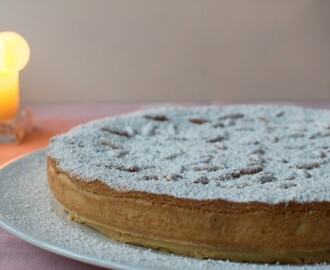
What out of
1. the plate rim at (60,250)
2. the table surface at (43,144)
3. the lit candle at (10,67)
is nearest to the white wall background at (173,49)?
the table surface at (43,144)

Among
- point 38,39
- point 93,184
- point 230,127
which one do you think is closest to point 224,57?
point 38,39

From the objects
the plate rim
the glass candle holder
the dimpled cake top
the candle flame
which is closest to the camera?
the plate rim

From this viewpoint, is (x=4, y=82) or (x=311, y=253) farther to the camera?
(x=4, y=82)

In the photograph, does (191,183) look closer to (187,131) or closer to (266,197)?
(266,197)

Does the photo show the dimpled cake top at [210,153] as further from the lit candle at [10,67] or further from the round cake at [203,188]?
the lit candle at [10,67]

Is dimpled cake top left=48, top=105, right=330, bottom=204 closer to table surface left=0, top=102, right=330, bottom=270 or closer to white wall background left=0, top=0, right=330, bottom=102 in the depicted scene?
table surface left=0, top=102, right=330, bottom=270

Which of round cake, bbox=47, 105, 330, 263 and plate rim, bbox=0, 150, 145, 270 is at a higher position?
round cake, bbox=47, 105, 330, 263

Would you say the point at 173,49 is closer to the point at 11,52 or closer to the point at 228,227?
the point at 11,52

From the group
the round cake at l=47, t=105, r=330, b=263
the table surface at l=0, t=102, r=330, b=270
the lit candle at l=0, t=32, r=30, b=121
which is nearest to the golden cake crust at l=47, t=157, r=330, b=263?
the round cake at l=47, t=105, r=330, b=263

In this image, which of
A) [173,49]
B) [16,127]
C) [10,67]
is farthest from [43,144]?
[173,49]
